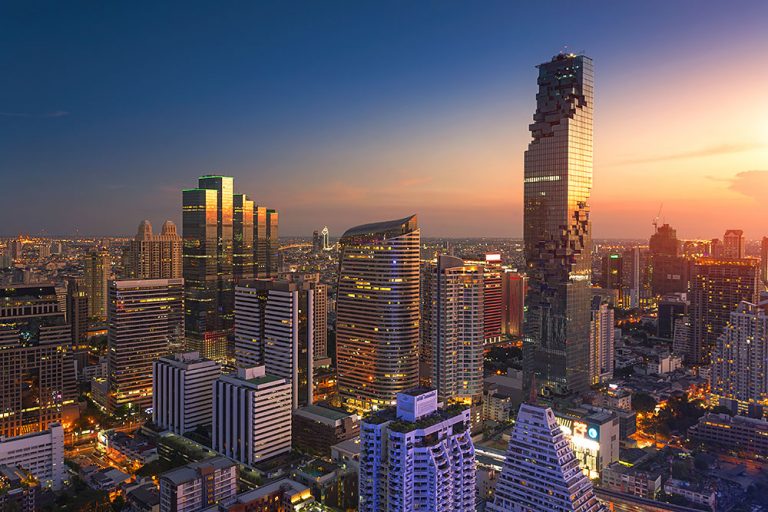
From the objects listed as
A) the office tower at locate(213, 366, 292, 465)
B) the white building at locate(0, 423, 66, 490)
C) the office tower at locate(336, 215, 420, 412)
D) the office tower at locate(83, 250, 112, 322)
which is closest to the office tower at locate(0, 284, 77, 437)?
the white building at locate(0, 423, 66, 490)

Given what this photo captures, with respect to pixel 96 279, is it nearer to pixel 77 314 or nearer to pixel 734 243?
pixel 77 314

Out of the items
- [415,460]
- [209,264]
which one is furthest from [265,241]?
[415,460]

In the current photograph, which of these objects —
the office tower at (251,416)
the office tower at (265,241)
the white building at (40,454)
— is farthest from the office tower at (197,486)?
the office tower at (265,241)

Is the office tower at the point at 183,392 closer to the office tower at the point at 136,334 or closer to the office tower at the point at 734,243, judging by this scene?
the office tower at the point at 136,334

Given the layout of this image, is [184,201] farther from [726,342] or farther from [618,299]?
[618,299]

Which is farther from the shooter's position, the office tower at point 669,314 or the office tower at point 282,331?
the office tower at point 669,314

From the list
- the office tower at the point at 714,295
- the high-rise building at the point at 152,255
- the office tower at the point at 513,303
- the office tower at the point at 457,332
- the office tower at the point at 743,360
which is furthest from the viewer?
the high-rise building at the point at 152,255

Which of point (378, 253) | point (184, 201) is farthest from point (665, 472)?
point (184, 201)
